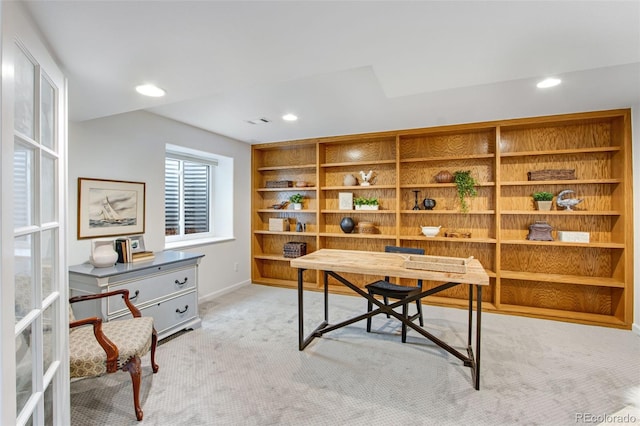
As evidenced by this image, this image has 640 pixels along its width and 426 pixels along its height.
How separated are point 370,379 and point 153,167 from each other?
A: 119 inches

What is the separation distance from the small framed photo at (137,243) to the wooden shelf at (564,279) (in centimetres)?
398

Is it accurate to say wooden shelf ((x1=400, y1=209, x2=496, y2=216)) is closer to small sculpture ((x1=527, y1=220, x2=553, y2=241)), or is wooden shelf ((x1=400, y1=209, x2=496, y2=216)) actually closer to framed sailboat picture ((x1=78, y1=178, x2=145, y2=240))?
small sculpture ((x1=527, y1=220, x2=553, y2=241))

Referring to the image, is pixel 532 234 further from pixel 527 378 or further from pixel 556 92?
pixel 527 378

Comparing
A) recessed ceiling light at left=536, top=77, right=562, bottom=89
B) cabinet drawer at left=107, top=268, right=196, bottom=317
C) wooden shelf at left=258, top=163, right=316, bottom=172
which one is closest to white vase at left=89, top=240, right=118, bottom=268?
cabinet drawer at left=107, top=268, right=196, bottom=317

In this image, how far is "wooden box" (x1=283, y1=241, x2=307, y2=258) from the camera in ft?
14.9

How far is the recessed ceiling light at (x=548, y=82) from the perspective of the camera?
229 cm

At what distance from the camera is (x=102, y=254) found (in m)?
2.50

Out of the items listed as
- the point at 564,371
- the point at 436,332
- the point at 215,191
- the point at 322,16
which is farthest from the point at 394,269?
the point at 215,191

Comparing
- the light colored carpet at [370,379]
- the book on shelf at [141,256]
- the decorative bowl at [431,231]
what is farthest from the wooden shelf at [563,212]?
the book on shelf at [141,256]

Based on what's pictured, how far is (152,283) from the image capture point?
2645 millimetres

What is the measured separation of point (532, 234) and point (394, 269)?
224 centimetres

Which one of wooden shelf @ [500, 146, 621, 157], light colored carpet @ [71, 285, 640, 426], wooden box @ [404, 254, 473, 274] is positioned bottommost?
light colored carpet @ [71, 285, 640, 426]

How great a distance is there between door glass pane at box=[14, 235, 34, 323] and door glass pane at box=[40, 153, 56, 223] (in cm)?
20

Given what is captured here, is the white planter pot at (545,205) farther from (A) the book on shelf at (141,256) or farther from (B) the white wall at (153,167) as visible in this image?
(A) the book on shelf at (141,256)
